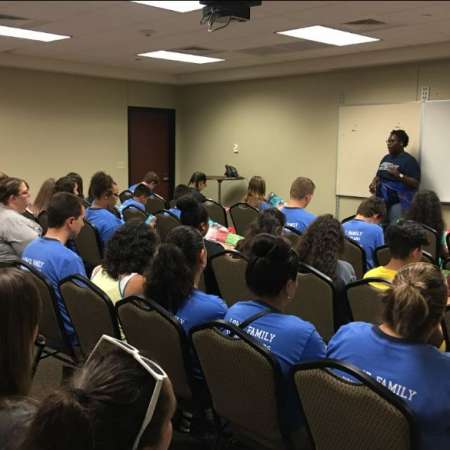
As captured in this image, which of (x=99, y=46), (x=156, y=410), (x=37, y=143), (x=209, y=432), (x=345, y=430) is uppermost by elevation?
(x=99, y=46)

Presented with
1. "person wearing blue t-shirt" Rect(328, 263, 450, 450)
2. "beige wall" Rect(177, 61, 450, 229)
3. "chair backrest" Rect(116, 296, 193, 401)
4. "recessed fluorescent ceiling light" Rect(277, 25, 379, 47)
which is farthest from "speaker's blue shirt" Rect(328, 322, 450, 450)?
"beige wall" Rect(177, 61, 450, 229)

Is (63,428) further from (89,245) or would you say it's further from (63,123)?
(63,123)

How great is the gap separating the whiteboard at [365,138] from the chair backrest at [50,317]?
5473 mm

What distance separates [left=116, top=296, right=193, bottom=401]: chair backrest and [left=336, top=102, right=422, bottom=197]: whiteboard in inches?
221

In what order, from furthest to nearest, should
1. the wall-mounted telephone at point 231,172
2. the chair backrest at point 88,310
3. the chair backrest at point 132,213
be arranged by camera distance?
the wall-mounted telephone at point 231,172 < the chair backrest at point 132,213 < the chair backrest at point 88,310

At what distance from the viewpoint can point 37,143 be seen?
27.3 ft

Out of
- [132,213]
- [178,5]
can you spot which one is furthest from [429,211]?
[132,213]

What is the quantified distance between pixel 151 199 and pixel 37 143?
264 cm

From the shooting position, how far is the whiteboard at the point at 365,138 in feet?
22.6

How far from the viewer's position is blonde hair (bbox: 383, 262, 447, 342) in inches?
64.5

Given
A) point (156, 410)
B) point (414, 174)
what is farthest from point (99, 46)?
point (156, 410)

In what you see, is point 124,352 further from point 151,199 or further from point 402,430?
point 151,199

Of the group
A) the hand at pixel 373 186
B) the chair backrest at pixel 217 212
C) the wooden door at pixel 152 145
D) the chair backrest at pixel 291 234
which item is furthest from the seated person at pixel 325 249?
the wooden door at pixel 152 145

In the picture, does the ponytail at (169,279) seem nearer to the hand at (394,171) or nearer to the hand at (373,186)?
the hand at (394,171)
